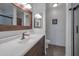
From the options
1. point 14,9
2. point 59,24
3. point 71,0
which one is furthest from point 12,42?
point 71,0

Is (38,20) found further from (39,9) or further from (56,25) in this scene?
(56,25)

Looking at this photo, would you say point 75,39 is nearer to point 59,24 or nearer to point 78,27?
point 78,27

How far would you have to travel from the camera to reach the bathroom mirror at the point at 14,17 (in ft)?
4.97

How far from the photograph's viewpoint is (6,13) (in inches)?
62.5

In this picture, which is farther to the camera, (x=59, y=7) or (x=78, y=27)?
(x=78, y=27)

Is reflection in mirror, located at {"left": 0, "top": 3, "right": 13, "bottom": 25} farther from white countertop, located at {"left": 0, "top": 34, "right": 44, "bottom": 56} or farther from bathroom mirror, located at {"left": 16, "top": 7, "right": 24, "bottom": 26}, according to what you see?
white countertop, located at {"left": 0, "top": 34, "right": 44, "bottom": 56}

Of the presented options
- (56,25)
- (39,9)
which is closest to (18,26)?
(39,9)

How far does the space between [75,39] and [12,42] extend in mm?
1429

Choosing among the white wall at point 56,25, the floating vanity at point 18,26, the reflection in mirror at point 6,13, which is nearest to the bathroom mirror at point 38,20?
the floating vanity at point 18,26

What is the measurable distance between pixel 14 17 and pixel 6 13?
6.8 inches

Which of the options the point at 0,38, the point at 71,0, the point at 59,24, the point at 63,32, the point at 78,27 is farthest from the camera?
the point at 78,27

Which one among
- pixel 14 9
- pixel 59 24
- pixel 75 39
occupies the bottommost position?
pixel 75 39

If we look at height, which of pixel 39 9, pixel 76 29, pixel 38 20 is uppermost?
pixel 39 9

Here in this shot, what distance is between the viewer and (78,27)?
2.29 meters
